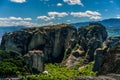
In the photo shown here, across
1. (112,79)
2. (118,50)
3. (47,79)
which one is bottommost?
(47,79)

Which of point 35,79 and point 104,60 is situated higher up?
point 104,60

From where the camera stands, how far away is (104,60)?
23375 mm

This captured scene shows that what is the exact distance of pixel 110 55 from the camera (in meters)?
23.1

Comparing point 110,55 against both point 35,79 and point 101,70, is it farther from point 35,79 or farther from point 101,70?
point 35,79

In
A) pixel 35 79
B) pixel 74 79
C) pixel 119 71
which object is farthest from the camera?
pixel 35 79

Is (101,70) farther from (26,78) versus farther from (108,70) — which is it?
(26,78)

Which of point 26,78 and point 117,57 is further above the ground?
A: point 117,57

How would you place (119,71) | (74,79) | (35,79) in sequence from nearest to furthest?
1. (74,79)
2. (119,71)
3. (35,79)

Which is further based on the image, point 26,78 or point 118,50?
point 26,78

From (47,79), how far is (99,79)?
593 ft

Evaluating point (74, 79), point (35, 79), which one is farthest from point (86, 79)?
point (35, 79)

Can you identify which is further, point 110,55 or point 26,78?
point 26,78

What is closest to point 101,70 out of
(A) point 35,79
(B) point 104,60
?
(B) point 104,60

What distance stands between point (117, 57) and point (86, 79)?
148 inches
